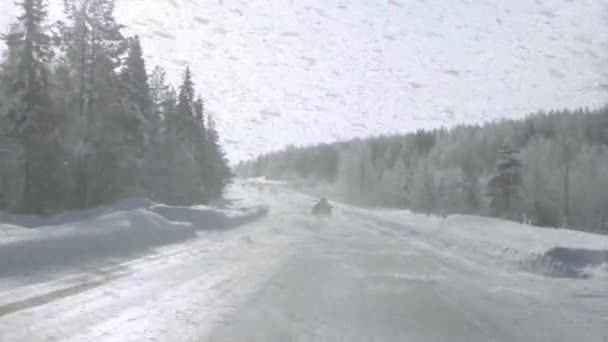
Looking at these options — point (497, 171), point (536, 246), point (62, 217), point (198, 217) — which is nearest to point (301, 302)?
point (536, 246)

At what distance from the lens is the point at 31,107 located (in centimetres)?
3584

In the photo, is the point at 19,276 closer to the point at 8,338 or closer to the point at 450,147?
the point at 8,338

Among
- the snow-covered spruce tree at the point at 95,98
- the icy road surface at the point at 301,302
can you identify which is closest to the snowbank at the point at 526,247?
the icy road surface at the point at 301,302

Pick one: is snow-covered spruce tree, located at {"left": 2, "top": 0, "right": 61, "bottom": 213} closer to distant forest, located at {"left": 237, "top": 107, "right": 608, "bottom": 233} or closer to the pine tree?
the pine tree

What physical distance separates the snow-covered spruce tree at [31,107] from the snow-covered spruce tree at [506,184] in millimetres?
50182

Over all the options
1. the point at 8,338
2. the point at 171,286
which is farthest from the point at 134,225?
the point at 8,338

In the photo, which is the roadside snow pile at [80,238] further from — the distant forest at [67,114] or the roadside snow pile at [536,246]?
the roadside snow pile at [536,246]

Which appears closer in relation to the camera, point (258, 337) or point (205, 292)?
point (258, 337)

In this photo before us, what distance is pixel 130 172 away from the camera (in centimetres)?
4291

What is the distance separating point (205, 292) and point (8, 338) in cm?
464

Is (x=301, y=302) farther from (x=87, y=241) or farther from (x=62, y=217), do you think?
(x=62, y=217)

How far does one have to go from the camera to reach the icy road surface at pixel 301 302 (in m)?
8.77

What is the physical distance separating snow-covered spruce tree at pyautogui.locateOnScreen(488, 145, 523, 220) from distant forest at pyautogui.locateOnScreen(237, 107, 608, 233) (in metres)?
0.11

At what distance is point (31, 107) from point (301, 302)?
1150 inches
